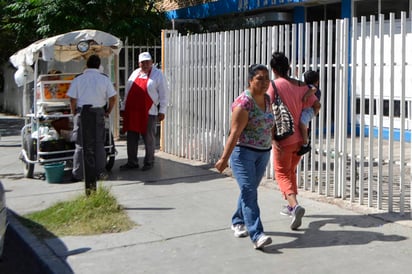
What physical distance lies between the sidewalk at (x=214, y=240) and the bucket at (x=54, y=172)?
669 mm

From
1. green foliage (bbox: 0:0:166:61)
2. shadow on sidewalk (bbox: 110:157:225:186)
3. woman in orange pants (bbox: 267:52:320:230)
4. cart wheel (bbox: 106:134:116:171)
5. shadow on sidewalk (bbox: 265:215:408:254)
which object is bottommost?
shadow on sidewalk (bbox: 265:215:408:254)

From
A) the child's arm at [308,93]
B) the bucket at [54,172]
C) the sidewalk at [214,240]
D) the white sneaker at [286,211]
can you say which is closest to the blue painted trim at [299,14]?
the sidewalk at [214,240]

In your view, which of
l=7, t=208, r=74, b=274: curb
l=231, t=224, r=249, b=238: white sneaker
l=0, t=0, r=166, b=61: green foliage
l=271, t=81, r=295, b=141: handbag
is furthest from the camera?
l=0, t=0, r=166, b=61: green foliage

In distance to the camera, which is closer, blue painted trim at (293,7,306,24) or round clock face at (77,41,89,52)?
round clock face at (77,41,89,52)

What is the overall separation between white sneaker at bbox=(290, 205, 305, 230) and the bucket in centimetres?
430

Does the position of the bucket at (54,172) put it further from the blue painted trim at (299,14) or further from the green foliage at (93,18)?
the blue painted trim at (299,14)

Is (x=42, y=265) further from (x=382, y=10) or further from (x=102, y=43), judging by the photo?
(x=382, y=10)

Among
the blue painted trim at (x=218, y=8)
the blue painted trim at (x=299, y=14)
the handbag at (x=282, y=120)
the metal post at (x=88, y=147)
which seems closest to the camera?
the handbag at (x=282, y=120)

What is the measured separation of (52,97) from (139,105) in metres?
1.49

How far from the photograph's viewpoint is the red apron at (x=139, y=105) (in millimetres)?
9797

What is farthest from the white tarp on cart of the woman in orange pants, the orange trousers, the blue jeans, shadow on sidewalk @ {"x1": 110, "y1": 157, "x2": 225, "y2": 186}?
the blue jeans

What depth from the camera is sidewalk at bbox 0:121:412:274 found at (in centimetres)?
527

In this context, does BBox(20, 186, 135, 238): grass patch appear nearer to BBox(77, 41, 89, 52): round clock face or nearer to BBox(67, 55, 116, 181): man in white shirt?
BBox(67, 55, 116, 181): man in white shirt

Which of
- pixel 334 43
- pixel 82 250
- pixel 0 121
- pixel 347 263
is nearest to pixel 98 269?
pixel 82 250
